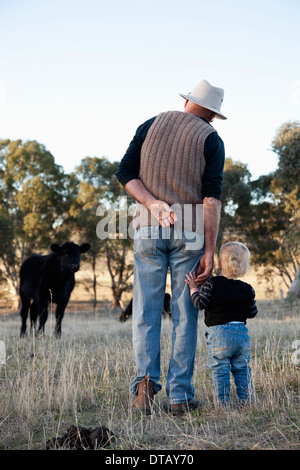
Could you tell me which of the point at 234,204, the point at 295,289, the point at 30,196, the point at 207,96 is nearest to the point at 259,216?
the point at 234,204

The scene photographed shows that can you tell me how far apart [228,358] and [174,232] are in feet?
3.48

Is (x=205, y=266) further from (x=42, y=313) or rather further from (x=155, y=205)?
(x=42, y=313)

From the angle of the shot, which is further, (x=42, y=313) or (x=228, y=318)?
(x=42, y=313)

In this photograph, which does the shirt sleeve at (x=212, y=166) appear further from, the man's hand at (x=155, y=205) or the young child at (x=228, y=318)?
the young child at (x=228, y=318)

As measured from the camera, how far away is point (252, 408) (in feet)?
Result: 10.4

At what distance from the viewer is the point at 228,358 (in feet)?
11.5

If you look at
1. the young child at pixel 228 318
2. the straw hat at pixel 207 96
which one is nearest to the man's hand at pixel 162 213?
the young child at pixel 228 318

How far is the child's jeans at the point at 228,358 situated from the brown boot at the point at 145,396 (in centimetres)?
49

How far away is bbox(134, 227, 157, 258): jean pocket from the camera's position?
3.45 m

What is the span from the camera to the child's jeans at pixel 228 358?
3.43m
